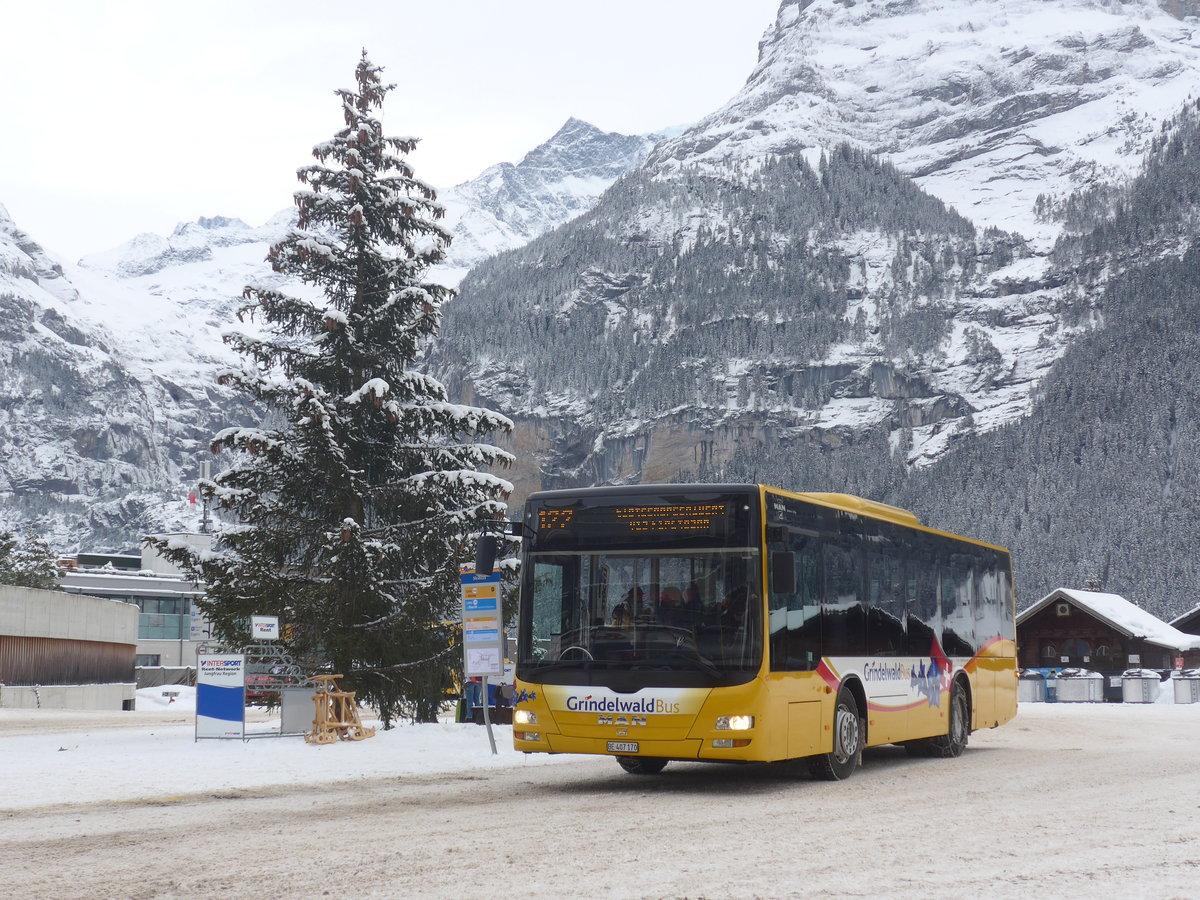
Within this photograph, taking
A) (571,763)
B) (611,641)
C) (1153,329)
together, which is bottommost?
(571,763)

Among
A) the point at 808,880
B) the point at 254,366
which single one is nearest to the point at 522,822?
the point at 808,880

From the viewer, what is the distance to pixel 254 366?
23.1 meters

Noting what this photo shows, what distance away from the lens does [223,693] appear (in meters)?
19.9

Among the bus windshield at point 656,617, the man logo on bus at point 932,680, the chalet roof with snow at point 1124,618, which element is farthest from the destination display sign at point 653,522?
the chalet roof with snow at point 1124,618

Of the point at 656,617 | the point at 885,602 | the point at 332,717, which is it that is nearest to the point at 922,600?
the point at 885,602

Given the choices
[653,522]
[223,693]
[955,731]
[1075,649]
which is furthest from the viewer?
[1075,649]

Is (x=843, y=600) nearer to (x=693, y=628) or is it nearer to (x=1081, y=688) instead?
(x=693, y=628)

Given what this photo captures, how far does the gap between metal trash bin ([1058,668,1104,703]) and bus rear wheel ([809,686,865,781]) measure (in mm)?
34399

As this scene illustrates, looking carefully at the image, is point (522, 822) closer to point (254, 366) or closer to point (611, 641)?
point (611, 641)

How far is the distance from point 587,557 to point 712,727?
2044 mm

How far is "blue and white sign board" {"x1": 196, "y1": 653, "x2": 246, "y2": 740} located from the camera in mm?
19844

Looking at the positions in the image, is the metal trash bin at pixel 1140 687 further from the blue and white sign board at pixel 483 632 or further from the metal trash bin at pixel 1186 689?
the blue and white sign board at pixel 483 632

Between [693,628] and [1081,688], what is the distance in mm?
37645

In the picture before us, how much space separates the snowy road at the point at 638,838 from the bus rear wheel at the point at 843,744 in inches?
10.4
